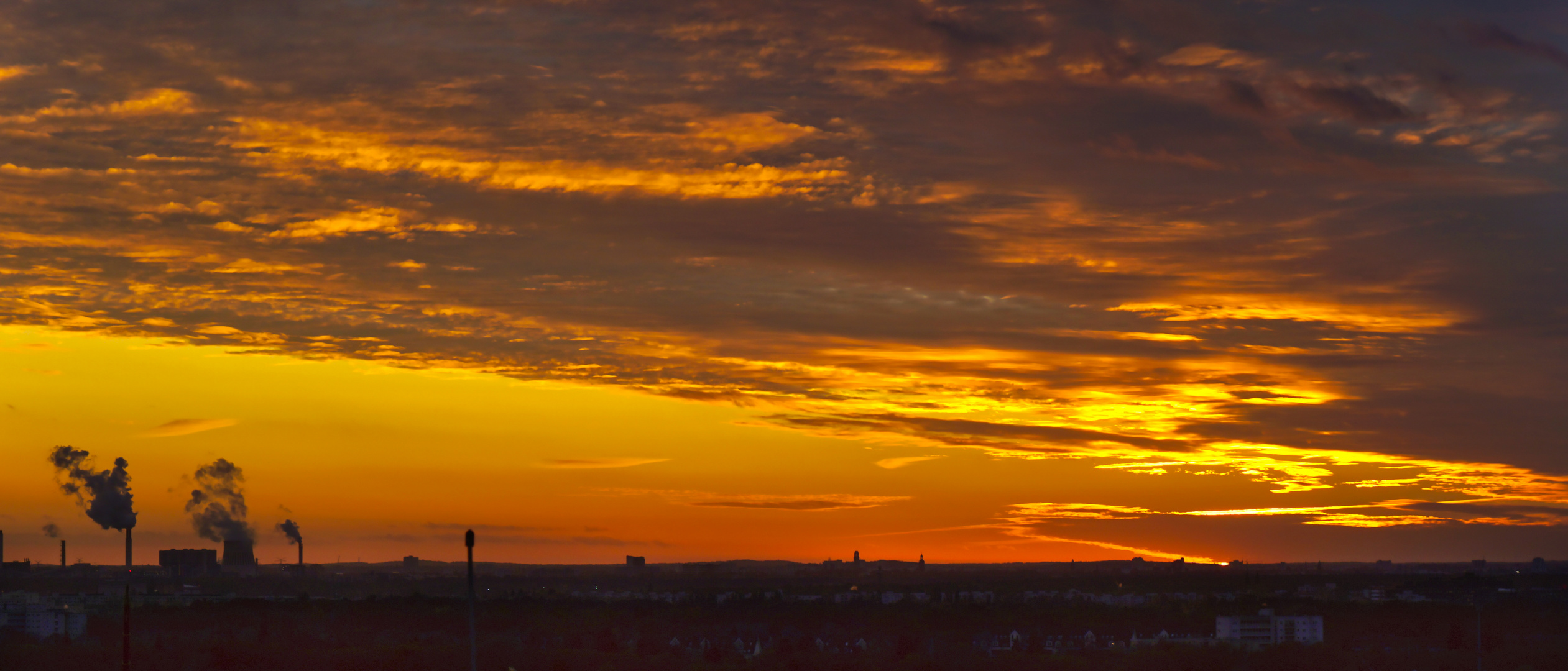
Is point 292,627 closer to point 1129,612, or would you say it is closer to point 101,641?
point 101,641

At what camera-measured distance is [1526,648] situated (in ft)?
300

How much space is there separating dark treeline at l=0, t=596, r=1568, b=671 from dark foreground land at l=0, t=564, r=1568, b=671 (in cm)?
37

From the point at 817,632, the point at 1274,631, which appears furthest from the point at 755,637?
the point at 1274,631

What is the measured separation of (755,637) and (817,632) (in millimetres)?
9091

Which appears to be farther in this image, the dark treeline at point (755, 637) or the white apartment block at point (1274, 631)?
the white apartment block at point (1274, 631)

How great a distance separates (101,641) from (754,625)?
202 ft

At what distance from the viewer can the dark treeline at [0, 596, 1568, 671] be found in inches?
2972

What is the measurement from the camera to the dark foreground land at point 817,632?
75875 millimetres

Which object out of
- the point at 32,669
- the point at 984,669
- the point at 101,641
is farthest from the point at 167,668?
the point at 984,669

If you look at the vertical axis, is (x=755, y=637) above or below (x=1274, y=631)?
below

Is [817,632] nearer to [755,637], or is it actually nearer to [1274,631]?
[755,637]

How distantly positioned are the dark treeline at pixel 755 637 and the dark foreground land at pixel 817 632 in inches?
14.6

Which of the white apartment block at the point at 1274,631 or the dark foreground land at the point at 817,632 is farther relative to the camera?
the white apartment block at the point at 1274,631

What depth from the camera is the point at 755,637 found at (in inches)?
4742
